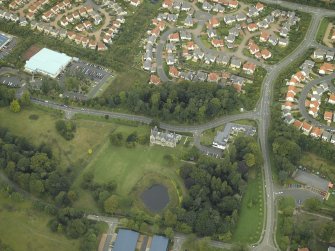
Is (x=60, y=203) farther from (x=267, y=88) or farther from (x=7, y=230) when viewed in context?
(x=267, y=88)

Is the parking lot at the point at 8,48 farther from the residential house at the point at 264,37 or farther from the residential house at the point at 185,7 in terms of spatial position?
the residential house at the point at 264,37

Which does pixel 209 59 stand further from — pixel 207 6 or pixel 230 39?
Result: pixel 207 6

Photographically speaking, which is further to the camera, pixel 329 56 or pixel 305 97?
pixel 329 56

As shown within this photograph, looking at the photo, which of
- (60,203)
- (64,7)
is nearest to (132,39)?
(64,7)

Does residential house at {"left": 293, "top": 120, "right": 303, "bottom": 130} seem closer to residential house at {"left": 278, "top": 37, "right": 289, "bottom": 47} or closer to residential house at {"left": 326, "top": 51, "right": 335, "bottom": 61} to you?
residential house at {"left": 326, "top": 51, "right": 335, "bottom": 61}

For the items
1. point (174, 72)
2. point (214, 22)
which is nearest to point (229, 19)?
point (214, 22)

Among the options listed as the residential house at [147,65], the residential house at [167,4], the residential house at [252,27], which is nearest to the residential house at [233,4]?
the residential house at [252,27]

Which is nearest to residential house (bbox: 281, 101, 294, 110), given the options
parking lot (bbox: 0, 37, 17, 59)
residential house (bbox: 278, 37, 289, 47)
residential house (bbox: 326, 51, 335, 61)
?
residential house (bbox: 326, 51, 335, 61)
